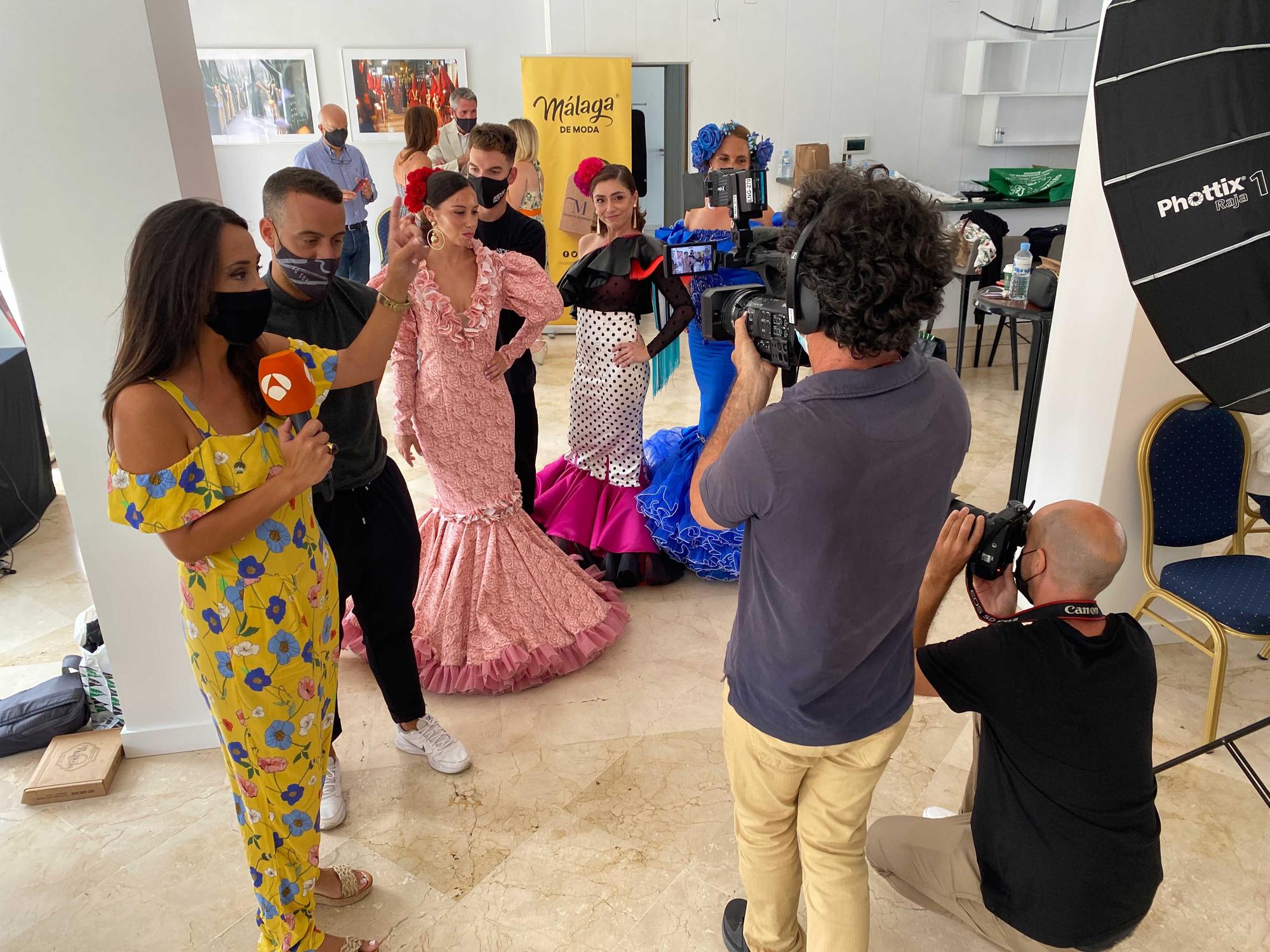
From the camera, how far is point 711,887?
2221 mm

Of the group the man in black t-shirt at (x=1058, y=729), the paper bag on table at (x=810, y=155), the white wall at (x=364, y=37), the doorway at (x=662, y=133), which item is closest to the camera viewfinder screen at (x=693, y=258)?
the man in black t-shirt at (x=1058, y=729)

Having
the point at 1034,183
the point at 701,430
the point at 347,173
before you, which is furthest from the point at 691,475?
the point at 1034,183

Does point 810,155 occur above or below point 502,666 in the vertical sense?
above

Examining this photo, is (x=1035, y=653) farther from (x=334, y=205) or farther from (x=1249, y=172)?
(x=334, y=205)

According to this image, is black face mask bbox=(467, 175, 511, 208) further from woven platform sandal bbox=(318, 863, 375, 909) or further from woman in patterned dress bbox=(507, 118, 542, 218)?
woman in patterned dress bbox=(507, 118, 542, 218)

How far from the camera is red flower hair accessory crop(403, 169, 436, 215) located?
268 cm

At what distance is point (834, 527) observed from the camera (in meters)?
1.35

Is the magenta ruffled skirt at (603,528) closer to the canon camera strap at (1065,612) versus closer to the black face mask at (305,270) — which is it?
the black face mask at (305,270)

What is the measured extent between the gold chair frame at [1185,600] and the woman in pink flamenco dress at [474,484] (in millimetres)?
1817

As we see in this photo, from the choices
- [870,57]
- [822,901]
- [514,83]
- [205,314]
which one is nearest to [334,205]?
[205,314]

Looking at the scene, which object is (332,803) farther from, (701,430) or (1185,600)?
(1185,600)

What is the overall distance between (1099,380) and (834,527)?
80.0 inches

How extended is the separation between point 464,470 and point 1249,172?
97.5 inches

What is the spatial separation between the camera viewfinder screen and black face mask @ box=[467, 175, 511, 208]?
0.91m
